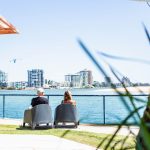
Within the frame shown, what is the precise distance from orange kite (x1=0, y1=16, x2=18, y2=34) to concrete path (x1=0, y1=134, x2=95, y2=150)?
3211mm

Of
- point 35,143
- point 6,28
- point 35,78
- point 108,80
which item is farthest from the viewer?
point 35,78

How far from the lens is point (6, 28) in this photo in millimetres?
11625

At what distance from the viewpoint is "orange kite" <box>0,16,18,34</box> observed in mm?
11531

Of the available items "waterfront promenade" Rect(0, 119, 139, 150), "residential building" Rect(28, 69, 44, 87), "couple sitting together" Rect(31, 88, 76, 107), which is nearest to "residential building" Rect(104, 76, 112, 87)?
"waterfront promenade" Rect(0, 119, 139, 150)

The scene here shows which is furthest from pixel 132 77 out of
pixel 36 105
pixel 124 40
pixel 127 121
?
pixel 36 105

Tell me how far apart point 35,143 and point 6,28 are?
437cm

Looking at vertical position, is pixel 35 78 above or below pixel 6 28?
above

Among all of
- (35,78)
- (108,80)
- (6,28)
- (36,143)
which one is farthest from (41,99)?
(35,78)

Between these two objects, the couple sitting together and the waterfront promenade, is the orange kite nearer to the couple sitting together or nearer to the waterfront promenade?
the couple sitting together

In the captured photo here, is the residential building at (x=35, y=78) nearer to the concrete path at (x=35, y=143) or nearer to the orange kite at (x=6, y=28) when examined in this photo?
the orange kite at (x=6, y=28)

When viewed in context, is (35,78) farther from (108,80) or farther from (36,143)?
(108,80)

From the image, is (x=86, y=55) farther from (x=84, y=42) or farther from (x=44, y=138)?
(x=44, y=138)

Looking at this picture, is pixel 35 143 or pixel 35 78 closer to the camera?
pixel 35 143

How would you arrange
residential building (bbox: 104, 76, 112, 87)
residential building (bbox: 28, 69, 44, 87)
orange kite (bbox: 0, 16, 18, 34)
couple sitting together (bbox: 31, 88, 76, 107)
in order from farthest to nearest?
residential building (bbox: 28, 69, 44, 87) < couple sitting together (bbox: 31, 88, 76, 107) < orange kite (bbox: 0, 16, 18, 34) < residential building (bbox: 104, 76, 112, 87)
